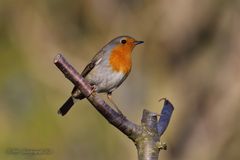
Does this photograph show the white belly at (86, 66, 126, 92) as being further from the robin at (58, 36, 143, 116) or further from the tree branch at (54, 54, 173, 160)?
the tree branch at (54, 54, 173, 160)

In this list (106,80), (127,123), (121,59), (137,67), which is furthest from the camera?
(137,67)

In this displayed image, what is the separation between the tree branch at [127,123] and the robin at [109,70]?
2.26 metres

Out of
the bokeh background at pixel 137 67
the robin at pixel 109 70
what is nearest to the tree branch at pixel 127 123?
the robin at pixel 109 70

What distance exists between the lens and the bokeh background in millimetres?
10805

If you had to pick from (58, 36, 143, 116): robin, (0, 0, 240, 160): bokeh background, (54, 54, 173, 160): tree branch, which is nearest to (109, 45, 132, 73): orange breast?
(58, 36, 143, 116): robin

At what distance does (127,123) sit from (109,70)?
253 centimetres

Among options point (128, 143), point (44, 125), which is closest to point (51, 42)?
point (44, 125)

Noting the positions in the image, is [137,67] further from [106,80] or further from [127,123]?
[127,123]

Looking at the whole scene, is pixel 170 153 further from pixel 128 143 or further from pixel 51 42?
pixel 51 42

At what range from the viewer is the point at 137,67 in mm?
11117

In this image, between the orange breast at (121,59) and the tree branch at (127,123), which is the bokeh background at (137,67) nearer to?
the orange breast at (121,59)

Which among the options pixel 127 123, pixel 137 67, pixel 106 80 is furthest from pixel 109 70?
pixel 137 67

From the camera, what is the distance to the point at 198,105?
11320mm

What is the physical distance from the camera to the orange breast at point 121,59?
5.09 metres
